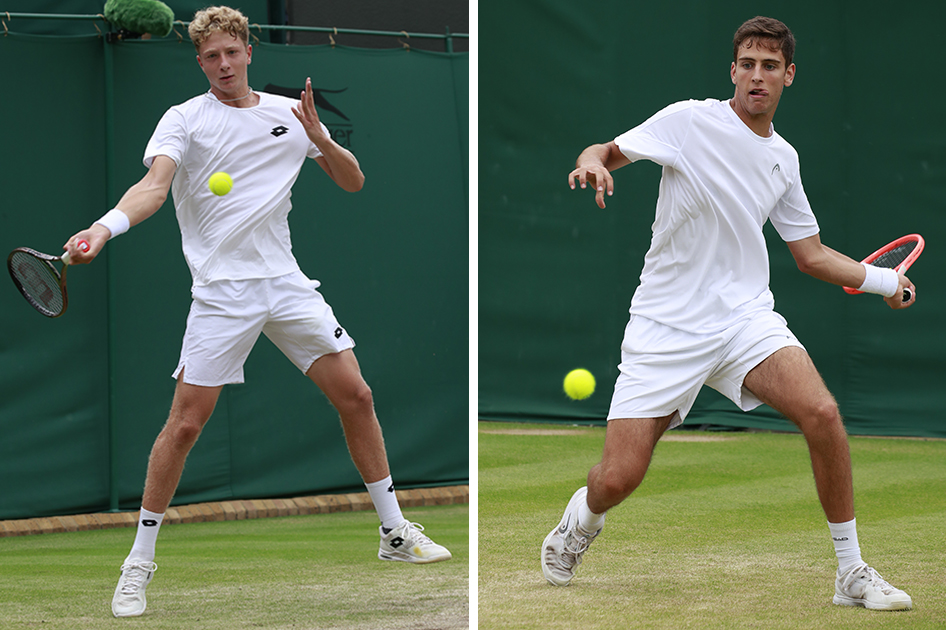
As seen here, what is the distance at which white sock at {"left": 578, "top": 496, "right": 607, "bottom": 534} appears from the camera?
10.8 feet

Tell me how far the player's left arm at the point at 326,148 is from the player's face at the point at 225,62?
0.22m

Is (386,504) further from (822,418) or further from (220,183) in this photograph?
(822,418)

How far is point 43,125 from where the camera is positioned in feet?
17.8

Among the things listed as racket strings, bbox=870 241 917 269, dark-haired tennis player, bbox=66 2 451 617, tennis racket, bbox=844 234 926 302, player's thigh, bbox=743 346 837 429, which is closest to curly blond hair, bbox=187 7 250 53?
dark-haired tennis player, bbox=66 2 451 617

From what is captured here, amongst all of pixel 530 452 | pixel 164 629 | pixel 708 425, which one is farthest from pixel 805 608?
pixel 708 425

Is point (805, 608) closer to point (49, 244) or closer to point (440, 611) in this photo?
point (440, 611)

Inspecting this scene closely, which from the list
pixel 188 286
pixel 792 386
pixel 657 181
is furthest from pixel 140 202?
pixel 657 181

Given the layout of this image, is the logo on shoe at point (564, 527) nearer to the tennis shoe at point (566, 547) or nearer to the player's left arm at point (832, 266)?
the tennis shoe at point (566, 547)

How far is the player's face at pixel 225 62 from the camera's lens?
3.60 m

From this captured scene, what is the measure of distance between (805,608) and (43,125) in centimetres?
410

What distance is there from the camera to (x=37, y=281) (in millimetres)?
3516

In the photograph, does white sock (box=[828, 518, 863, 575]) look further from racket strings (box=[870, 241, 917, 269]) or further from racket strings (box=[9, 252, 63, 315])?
racket strings (box=[9, 252, 63, 315])

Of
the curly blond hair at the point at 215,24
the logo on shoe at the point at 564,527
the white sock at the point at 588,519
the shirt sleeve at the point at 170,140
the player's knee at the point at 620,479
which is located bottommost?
the logo on shoe at the point at 564,527

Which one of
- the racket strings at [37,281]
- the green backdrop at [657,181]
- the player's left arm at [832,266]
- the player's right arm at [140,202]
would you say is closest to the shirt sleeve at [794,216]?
the player's left arm at [832,266]
